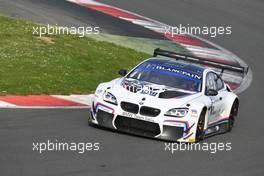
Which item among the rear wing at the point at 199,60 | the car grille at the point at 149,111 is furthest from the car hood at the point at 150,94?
the rear wing at the point at 199,60

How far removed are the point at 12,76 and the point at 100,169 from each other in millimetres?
7662

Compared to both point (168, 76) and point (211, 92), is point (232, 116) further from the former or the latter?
point (168, 76)

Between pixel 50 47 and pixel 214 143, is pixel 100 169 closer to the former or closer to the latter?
pixel 214 143

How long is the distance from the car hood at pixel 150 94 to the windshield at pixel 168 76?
303mm

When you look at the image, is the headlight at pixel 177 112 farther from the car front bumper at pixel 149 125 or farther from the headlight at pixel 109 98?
the headlight at pixel 109 98

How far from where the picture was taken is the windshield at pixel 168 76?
15.3 metres

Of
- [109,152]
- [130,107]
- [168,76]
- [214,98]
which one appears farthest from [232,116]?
[109,152]

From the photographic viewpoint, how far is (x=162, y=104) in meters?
14.2

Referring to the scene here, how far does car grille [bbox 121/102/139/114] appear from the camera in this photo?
14.1 meters

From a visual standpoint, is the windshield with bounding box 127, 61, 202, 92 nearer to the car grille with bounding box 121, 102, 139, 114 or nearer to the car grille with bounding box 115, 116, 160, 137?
the car grille with bounding box 121, 102, 139, 114

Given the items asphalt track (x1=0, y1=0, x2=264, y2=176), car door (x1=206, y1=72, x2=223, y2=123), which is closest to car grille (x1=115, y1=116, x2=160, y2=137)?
asphalt track (x1=0, y1=0, x2=264, y2=176)

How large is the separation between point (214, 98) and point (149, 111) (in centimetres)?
207

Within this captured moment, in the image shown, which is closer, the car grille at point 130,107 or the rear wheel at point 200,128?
the car grille at point 130,107

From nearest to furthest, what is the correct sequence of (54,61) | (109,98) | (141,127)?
(141,127) → (109,98) → (54,61)
